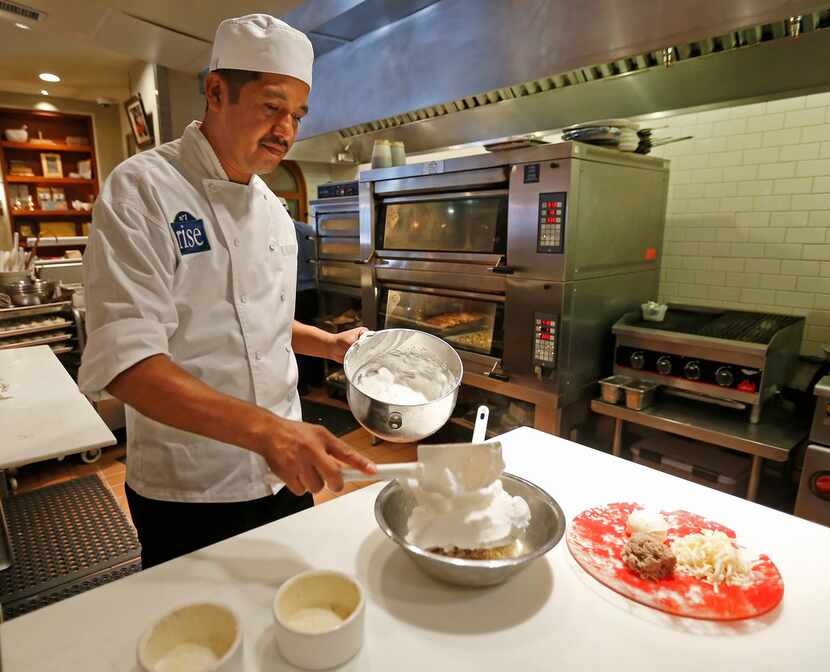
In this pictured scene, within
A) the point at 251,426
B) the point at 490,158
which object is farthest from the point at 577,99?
the point at 251,426

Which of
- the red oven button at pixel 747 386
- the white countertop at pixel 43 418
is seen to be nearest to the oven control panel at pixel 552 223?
the red oven button at pixel 747 386

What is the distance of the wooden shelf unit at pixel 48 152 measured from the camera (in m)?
6.27

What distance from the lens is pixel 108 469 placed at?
10.9 ft

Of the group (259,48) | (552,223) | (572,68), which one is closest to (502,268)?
(552,223)

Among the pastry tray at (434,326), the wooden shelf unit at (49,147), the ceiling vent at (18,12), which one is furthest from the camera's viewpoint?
the wooden shelf unit at (49,147)

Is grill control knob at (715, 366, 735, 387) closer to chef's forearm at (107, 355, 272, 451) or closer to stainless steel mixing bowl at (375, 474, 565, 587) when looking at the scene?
stainless steel mixing bowl at (375, 474, 565, 587)

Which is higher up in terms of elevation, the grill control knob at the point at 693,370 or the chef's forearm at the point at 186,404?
the chef's forearm at the point at 186,404

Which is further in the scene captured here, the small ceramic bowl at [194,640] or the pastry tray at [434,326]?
the pastry tray at [434,326]

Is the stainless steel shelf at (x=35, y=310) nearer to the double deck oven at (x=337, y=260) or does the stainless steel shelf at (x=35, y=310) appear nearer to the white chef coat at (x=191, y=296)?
the double deck oven at (x=337, y=260)

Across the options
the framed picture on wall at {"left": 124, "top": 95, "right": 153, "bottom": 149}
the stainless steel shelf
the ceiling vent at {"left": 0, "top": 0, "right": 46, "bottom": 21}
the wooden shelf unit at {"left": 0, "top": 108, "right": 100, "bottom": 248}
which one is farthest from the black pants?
the wooden shelf unit at {"left": 0, "top": 108, "right": 100, "bottom": 248}

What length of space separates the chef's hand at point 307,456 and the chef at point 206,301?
0.08m

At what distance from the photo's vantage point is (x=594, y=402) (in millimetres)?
2590

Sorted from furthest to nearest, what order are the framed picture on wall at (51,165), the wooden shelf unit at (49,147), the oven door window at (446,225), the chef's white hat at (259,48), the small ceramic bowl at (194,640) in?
the framed picture on wall at (51,165) < the wooden shelf unit at (49,147) < the oven door window at (446,225) < the chef's white hat at (259,48) < the small ceramic bowl at (194,640)

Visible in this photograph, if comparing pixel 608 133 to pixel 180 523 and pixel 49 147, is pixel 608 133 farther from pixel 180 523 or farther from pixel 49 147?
pixel 49 147
